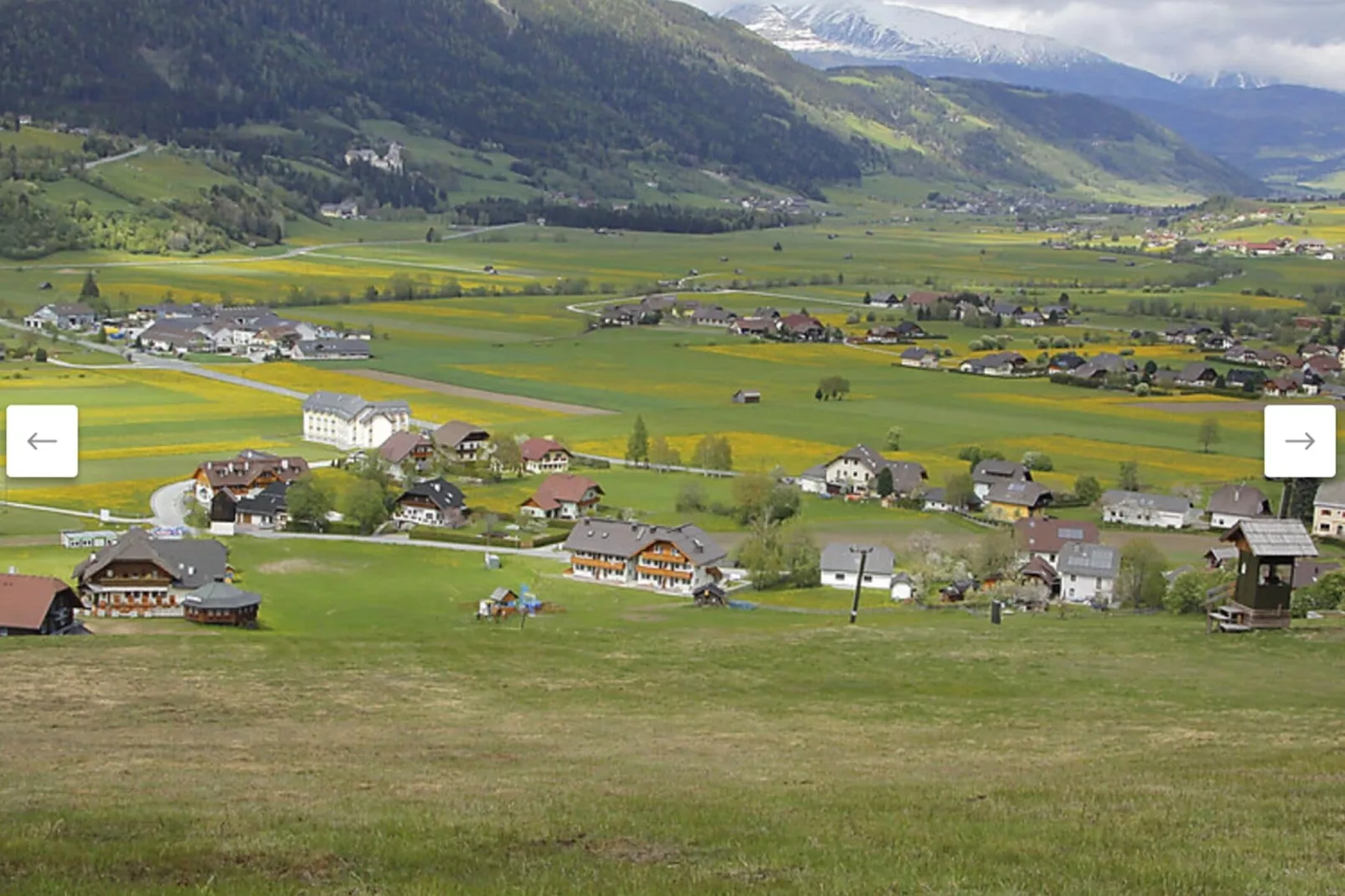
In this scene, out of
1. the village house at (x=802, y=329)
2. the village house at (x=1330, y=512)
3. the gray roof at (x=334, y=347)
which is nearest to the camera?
the village house at (x=1330, y=512)

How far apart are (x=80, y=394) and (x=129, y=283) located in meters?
58.0

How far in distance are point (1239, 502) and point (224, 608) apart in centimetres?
3690

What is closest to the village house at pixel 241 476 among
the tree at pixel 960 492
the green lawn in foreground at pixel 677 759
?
the green lawn in foreground at pixel 677 759

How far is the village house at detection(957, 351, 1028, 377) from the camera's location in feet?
332

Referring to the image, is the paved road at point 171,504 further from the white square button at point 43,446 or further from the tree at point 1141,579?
the tree at point 1141,579

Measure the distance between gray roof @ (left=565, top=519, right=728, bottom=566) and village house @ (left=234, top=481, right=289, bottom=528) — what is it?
10.8m

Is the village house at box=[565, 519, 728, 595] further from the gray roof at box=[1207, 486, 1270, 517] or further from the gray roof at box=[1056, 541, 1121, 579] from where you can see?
the gray roof at box=[1207, 486, 1270, 517]

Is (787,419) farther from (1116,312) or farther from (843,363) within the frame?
(1116,312)

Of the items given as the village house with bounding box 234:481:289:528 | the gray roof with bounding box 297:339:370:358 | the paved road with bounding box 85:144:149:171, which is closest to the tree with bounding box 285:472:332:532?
the village house with bounding box 234:481:289:528

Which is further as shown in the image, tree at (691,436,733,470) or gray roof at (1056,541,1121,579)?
tree at (691,436,733,470)

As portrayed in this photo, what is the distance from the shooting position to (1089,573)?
1767 inches

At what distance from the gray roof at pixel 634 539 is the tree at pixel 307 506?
380 inches

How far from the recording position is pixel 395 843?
1305cm

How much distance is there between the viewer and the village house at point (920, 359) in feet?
341
